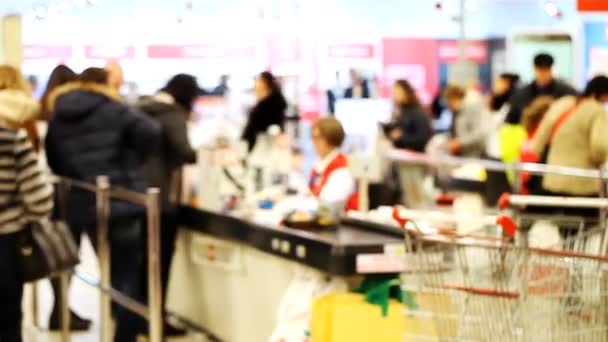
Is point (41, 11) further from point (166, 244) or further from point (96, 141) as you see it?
point (96, 141)

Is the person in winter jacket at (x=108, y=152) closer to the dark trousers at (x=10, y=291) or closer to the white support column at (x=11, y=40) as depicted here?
the dark trousers at (x=10, y=291)

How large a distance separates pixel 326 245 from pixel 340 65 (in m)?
10.2

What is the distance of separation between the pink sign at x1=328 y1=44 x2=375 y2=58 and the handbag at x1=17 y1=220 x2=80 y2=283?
9.76 metres

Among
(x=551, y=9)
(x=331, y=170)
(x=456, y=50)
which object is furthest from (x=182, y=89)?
(x=551, y=9)

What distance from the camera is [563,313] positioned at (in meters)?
2.98

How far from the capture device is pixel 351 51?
14703 millimetres

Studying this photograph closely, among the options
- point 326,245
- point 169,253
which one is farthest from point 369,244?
point 169,253

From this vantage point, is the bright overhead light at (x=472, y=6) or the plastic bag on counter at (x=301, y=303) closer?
the plastic bag on counter at (x=301, y=303)

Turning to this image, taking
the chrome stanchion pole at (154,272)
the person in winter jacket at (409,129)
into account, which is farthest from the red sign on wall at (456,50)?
the chrome stanchion pole at (154,272)

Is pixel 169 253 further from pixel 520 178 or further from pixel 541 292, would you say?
pixel 541 292

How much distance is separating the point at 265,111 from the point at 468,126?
3.38m

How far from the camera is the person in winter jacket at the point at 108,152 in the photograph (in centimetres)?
577

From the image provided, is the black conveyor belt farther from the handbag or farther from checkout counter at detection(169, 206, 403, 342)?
the handbag

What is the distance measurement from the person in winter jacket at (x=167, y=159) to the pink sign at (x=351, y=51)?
8092 millimetres
